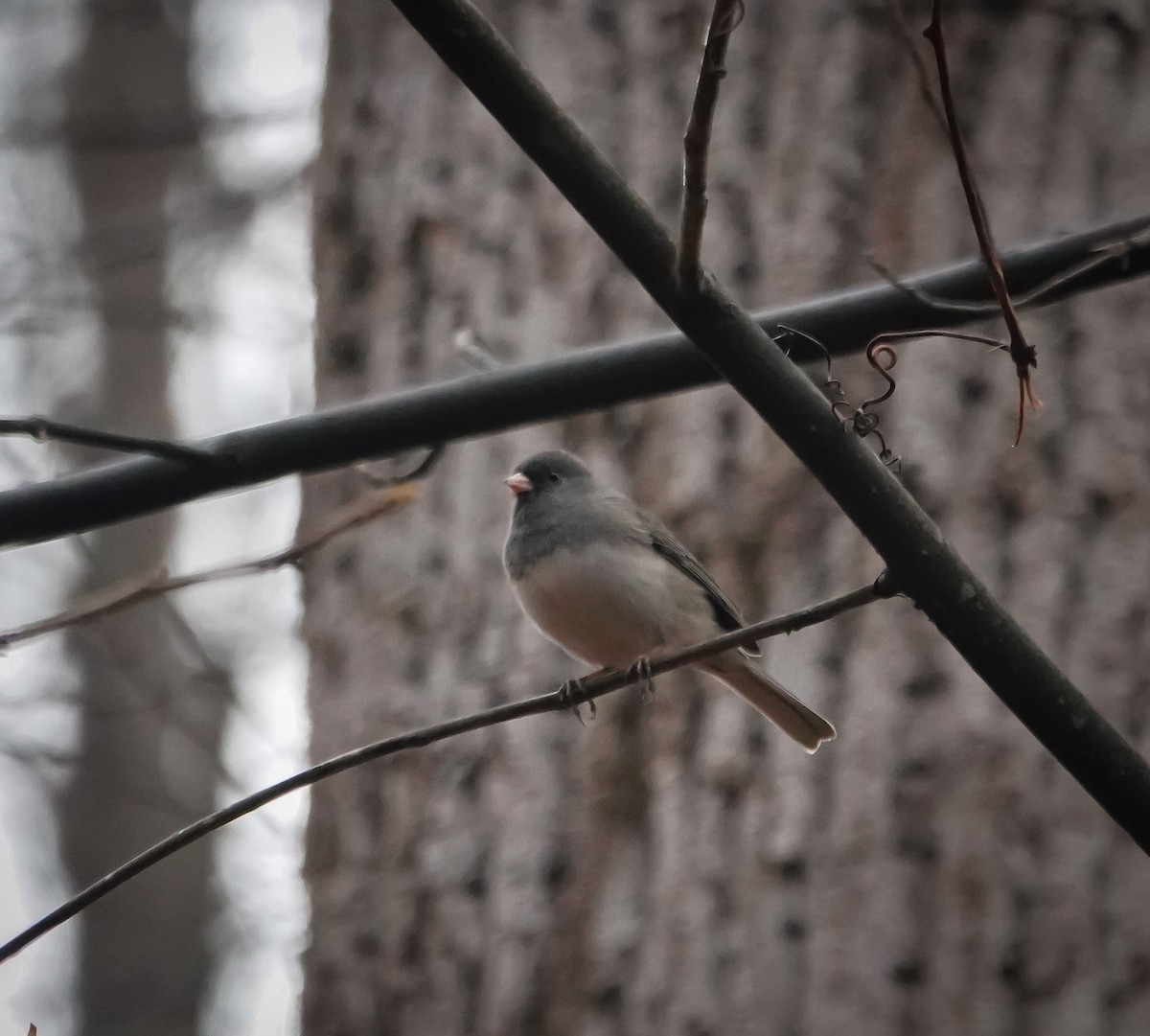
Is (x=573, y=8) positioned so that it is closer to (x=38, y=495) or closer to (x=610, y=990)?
(x=38, y=495)

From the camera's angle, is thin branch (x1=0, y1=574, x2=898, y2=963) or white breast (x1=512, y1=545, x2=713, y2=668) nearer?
thin branch (x1=0, y1=574, x2=898, y2=963)

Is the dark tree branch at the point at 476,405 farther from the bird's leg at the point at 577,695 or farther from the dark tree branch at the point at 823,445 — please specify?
the bird's leg at the point at 577,695

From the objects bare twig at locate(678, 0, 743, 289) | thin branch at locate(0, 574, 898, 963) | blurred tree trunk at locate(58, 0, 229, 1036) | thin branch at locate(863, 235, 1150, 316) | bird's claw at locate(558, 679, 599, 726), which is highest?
blurred tree trunk at locate(58, 0, 229, 1036)

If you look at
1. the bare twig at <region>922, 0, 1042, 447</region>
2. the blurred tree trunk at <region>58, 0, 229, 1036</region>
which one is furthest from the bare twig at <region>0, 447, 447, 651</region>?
the blurred tree trunk at <region>58, 0, 229, 1036</region>

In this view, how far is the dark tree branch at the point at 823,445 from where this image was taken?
130 centimetres

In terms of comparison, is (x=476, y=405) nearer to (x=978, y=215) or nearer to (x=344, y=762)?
(x=344, y=762)

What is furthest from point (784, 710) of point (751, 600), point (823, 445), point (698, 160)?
point (698, 160)

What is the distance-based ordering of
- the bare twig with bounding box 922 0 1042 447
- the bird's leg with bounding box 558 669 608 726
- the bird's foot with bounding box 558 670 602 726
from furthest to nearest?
the bird's foot with bounding box 558 670 602 726 < the bird's leg with bounding box 558 669 608 726 < the bare twig with bounding box 922 0 1042 447

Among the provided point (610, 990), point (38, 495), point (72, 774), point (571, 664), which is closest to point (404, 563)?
point (571, 664)

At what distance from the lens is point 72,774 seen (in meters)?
5.82

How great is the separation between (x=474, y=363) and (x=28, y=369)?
469 cm

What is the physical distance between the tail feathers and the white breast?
0.43 metres

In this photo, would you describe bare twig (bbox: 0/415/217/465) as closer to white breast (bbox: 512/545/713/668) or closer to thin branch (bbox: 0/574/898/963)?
thin branch (bbox: 0/574/898/963)

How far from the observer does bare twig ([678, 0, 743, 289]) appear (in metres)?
1.25
